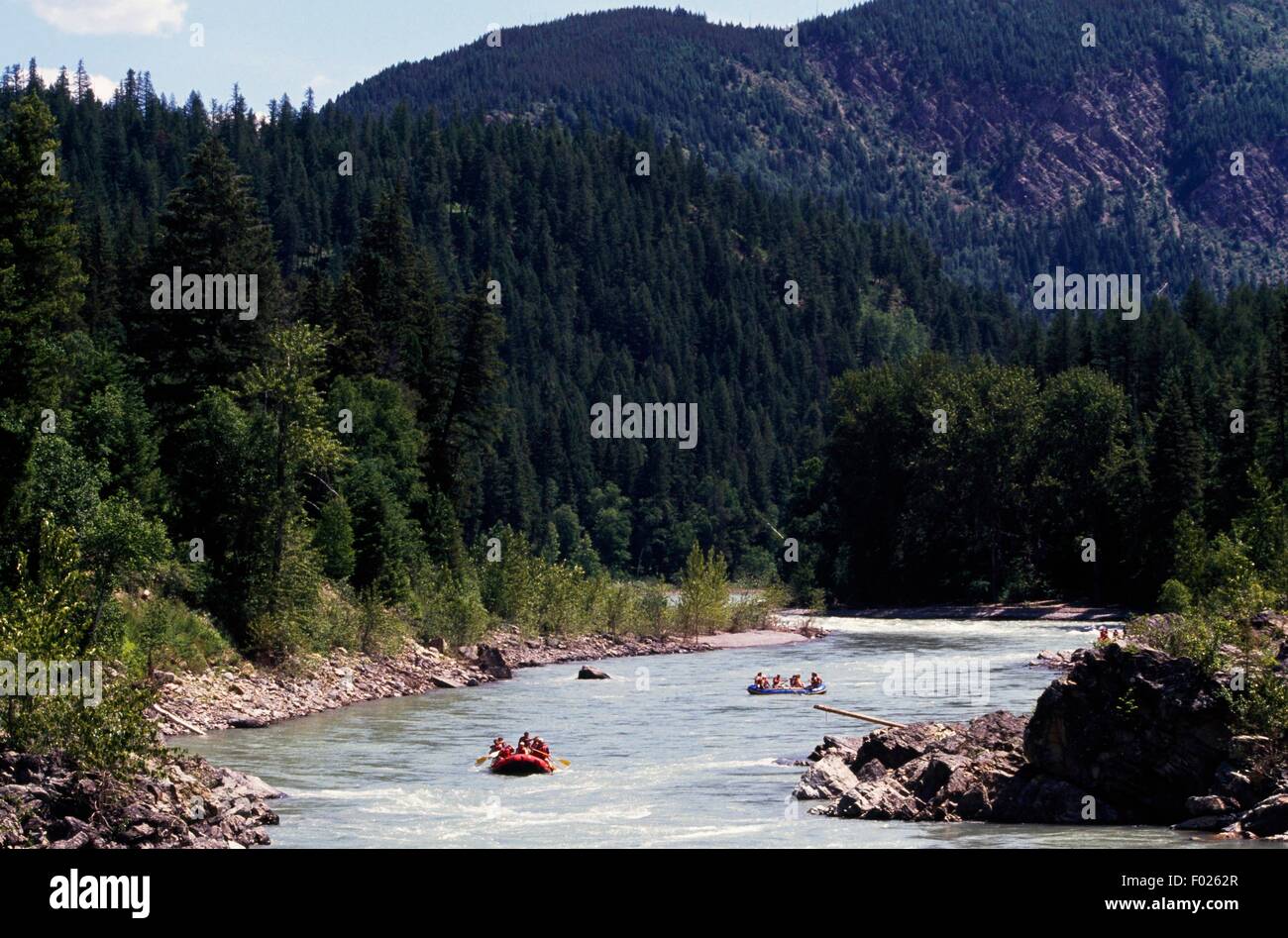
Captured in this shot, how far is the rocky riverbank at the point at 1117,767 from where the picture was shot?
105 ft

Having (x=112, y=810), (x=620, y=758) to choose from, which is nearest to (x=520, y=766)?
(x=620, y=758)

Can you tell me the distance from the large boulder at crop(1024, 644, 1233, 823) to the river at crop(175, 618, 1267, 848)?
119cm

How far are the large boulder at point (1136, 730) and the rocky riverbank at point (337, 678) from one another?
19.2m

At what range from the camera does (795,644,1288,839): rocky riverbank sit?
32.2 meters

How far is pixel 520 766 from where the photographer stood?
42.3 metres

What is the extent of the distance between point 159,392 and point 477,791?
31.9 meters

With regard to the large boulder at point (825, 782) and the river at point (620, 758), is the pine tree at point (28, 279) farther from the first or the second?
the large boulder at point (825, 782)

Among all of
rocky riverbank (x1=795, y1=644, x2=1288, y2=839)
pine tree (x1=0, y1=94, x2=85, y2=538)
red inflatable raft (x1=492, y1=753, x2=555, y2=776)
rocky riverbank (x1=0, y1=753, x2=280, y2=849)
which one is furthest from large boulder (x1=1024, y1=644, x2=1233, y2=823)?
pine tree (x1=0, y1=94, x2=85, y2=538)

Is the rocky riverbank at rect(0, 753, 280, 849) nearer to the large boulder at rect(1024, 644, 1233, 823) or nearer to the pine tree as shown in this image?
the large boulder at rect(1024, 644, 1233, 823)

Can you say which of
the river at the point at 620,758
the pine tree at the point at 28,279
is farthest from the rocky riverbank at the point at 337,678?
the pine tree at the point at 28,279

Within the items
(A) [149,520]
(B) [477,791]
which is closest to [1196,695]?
(B) [477,791]

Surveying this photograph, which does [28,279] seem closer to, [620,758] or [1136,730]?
[620,758]
